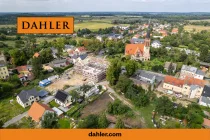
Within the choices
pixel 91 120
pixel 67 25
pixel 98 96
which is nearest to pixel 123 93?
pixel 98 96

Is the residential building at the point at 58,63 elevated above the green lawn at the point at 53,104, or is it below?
above

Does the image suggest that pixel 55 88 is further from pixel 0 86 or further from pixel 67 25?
pixel 67 25

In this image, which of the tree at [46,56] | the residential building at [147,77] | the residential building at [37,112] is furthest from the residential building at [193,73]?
the tree at [46,56]

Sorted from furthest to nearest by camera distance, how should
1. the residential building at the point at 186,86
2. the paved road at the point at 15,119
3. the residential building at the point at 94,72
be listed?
the residential building at the point at 94,72 < the residential building at the point at 186,86 < the paved road at the point at 15,119

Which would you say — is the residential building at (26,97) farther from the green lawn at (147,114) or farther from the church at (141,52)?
the church at (141,52)

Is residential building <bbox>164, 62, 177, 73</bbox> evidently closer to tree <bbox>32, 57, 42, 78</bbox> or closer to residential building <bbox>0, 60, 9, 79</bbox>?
tree <bbox>32, 57, 42, 78</bbox>

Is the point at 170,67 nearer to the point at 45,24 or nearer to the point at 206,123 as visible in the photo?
the point at 206,123

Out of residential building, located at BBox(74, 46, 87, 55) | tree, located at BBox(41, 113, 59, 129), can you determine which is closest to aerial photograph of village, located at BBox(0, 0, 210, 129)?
tree, located at BBox(41, 113, 59, 129)
